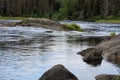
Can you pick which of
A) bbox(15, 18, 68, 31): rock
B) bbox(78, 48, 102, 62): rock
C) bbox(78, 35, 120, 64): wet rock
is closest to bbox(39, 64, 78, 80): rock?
bbox(78, 48, 102, 62): rock

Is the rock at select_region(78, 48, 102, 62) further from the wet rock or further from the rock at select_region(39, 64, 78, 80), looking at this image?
the rock at select_region(39, 64, 78, 80)

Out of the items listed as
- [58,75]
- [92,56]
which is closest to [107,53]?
[92,56]

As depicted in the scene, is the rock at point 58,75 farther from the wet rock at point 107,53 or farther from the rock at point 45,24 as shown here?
the rock at point 45,24

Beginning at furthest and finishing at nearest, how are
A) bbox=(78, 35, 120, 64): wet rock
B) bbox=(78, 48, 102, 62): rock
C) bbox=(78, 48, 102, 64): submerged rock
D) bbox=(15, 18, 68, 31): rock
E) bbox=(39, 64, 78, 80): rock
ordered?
bbox=(15, 18, 68, 31): rock, bbox=(78, 35, 120, 64): wet rock, bbox=(78, 48, 102, 62): rock, bbox=(78, 48, 102, 64): submerged rock, bbox=(39, 64, 78, 80): rock

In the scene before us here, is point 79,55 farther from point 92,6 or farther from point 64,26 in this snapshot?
point 92,6

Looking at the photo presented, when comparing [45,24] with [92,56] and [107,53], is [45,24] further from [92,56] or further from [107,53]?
[92,56]

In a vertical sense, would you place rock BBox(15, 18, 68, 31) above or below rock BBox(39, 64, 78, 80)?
below

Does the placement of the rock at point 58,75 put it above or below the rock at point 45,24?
above

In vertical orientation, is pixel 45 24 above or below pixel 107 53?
below

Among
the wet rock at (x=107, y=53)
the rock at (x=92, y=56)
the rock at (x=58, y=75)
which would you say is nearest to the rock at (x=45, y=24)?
the wet rock at (x=107, y=53)

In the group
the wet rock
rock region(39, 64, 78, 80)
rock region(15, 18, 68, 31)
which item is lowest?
rock region(15, 18, 68, 31)

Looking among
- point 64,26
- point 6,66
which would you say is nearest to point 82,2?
point 64,26

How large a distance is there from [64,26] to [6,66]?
188 feet

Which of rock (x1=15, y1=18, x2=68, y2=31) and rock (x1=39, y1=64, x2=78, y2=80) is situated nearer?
rock (x1=39, y1=64, x2=78, y2=80)
